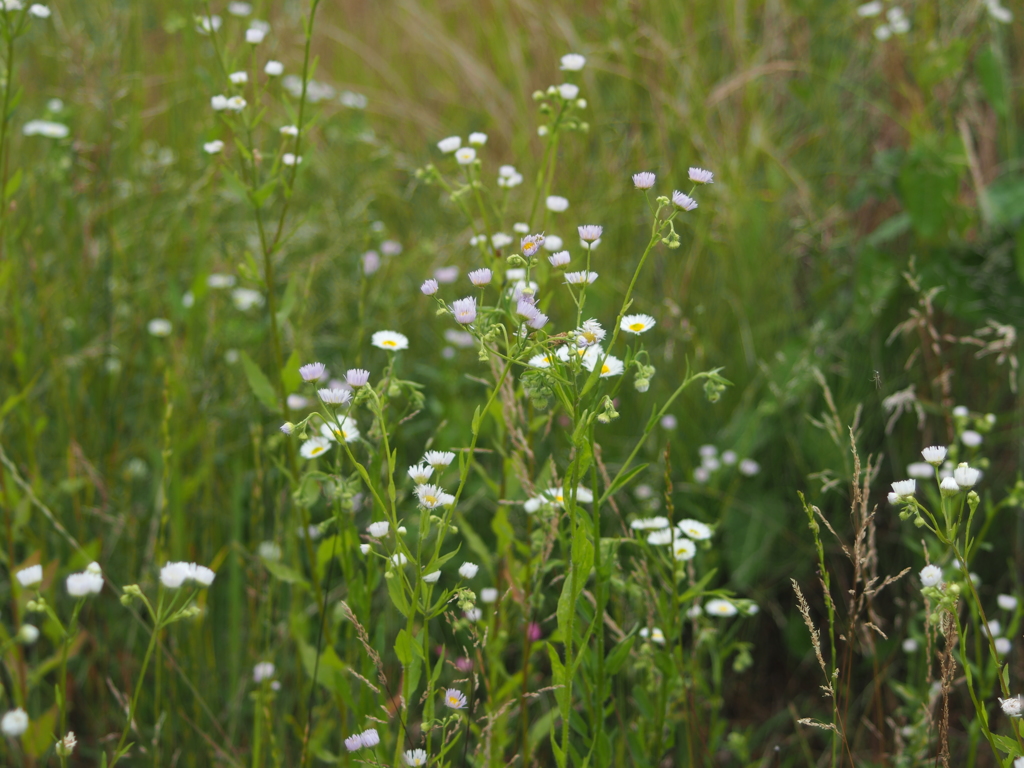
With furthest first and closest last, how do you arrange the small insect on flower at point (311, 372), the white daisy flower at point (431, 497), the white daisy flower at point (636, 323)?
the white daisy flower at point (636, 323)
the small insect on flower at point (311, 372)
the white daisy flower at point (431, 497)

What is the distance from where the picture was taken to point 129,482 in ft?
6.40

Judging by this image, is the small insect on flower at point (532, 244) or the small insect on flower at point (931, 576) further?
the small insect on flower at point (931, 576)

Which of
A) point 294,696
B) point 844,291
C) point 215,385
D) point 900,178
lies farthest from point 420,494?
point 844,291

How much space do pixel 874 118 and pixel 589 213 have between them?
1013mm

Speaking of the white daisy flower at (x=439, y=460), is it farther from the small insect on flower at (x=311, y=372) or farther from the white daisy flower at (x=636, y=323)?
the white daisy flower at (x=636, y=323)

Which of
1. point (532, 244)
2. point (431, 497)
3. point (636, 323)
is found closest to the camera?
point (431, 497)

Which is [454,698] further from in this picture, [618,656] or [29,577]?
[29,577]

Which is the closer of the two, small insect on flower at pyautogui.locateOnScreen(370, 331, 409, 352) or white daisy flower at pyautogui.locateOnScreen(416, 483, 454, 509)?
white daisy flower at pyautogui.locateOnScreen(416, 483, 454, 509)

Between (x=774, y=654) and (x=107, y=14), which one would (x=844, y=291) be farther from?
(x=107, y=14)

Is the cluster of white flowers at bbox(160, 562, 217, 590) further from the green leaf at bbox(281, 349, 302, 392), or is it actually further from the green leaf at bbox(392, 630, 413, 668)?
the green leaf at bbox(281, 349, 302, 392)

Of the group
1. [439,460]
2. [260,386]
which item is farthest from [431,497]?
[260,386]

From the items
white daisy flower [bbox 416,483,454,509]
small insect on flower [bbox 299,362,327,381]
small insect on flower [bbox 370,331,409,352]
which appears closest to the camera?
white daisy flower [bbox 416,483,454,509]

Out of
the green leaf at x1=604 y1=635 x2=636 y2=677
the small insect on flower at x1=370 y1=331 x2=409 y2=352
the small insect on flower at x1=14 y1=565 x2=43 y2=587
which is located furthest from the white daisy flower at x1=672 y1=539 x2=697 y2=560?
the small insect on flower at x1=14 y1=565 x2=43 y2=587

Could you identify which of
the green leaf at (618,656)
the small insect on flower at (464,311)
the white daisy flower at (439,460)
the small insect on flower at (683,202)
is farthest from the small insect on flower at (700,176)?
the green leaf at (618,656)
